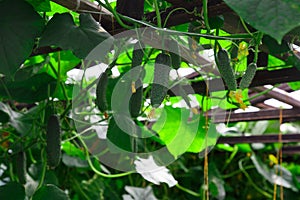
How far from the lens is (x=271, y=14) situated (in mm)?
389

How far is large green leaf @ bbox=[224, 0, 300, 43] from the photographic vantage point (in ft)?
1.24

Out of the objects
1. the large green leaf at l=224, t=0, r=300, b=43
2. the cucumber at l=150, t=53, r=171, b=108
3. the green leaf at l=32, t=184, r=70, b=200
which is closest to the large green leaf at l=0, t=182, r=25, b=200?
the green leaf at l=32, t=184, r=70, b=200

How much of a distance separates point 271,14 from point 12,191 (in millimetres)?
732

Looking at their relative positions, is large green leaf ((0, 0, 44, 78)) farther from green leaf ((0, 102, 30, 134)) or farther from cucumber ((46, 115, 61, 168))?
green leaf ((0, 102, 30, 134))

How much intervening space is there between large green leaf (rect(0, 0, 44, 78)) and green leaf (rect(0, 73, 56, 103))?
51 cm

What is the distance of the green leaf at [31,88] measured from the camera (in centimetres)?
120

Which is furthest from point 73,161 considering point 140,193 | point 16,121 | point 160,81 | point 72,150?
point 160,81

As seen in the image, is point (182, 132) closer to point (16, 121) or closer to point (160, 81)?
point (16, 121)

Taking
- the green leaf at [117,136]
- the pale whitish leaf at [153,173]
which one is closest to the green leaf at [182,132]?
the pale whitish leaf at [153,173]

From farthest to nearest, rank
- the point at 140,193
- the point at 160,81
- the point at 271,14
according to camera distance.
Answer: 1. the point at 140,193
2. the point at 160,81
3. the point at 271,14

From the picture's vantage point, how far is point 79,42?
68cm

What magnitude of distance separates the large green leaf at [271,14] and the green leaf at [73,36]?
12.2 inches

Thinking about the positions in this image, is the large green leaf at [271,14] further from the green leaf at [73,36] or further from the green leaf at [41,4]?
the green leaf at [41,4]

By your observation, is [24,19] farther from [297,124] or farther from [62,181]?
[297,124]
